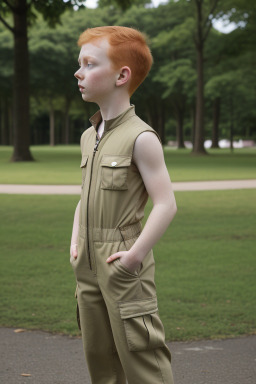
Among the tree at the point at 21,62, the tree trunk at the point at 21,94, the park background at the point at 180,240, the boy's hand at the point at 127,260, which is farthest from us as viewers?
the tree trunk at the point at 21,94

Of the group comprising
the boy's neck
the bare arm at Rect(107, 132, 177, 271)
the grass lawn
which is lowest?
the grass lawn

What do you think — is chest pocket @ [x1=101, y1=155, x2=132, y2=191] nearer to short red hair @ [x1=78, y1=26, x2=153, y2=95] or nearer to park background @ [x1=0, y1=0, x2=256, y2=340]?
short red hair @ [x1=78, y1=26, x2=153, y2=95]

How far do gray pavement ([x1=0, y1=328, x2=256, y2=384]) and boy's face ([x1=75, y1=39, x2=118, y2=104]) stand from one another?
194 cm

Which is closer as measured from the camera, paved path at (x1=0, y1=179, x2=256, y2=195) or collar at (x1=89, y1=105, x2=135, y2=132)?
collar at (x1=89, y1=105, x2=135, y2=132)

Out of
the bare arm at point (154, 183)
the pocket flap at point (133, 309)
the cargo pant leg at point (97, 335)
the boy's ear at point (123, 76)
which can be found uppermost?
the boy's ear at point (123, 76)

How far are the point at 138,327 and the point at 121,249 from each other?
306 mm

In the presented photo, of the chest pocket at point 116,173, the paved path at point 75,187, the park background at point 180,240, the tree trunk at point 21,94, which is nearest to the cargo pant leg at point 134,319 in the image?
the chest pocket at point 116,173

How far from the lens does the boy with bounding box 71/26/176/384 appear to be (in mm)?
2318

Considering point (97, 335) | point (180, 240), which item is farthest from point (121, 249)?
point (180, 240)

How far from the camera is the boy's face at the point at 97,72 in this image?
7.89ft

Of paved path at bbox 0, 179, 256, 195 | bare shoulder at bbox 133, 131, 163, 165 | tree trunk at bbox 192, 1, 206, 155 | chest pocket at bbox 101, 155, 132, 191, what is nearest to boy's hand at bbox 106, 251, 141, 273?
chest pocket at bbox 101, 155, 132, 191

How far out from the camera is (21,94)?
2806cm

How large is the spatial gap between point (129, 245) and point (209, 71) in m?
39.2

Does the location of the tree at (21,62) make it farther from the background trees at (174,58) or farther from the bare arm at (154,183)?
the bare arm at (154,183)
